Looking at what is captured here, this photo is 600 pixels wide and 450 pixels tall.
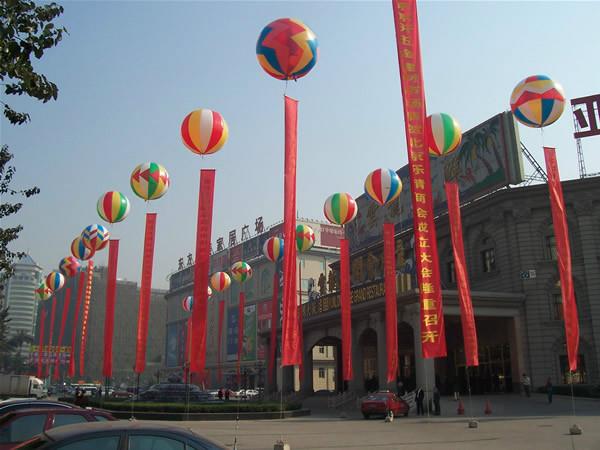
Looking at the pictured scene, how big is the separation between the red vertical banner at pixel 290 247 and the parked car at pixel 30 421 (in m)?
5.68

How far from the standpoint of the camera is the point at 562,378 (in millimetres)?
33250

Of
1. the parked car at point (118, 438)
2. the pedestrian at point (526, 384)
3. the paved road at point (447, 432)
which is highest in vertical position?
the pedestrian at point (526, 384)

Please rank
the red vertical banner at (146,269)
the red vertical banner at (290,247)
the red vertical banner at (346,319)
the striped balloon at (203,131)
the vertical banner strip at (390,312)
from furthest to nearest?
the red vertical banner at (346,319) → the red vertical banner at (146,269) → the vertical banner strip at (390,312) → the striped balloon at (203,131) → the red vertical banner at (290,247)

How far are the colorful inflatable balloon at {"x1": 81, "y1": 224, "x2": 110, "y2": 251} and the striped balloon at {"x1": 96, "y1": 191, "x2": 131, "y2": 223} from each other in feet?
17.8

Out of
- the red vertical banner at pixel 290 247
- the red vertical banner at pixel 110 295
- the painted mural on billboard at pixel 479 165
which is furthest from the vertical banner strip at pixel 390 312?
the painted mural on billboard at pixel 479 165

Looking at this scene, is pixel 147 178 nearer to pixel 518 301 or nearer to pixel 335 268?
pixel 518 301

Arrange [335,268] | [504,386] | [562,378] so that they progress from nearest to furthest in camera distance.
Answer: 1. [562,378]
2. [504,386]
3. [335,268]

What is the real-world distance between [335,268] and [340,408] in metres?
25.5

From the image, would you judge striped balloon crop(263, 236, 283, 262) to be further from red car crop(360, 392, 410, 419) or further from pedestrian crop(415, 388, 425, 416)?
pedestrian crop(415, 388, 425, 416)

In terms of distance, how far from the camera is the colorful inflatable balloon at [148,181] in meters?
25.5

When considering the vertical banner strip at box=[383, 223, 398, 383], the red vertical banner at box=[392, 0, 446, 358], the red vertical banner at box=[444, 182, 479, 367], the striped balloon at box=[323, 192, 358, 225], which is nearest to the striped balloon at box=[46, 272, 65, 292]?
the striped balloon at box=[323, 192, 358, 225]

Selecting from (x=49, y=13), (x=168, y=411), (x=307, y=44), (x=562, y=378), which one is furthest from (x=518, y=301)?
(x=49, y=13)

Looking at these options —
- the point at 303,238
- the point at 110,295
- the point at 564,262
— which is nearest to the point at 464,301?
the point at 564,262

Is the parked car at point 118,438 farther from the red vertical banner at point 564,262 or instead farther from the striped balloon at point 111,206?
the striped balloon at point 111,206
